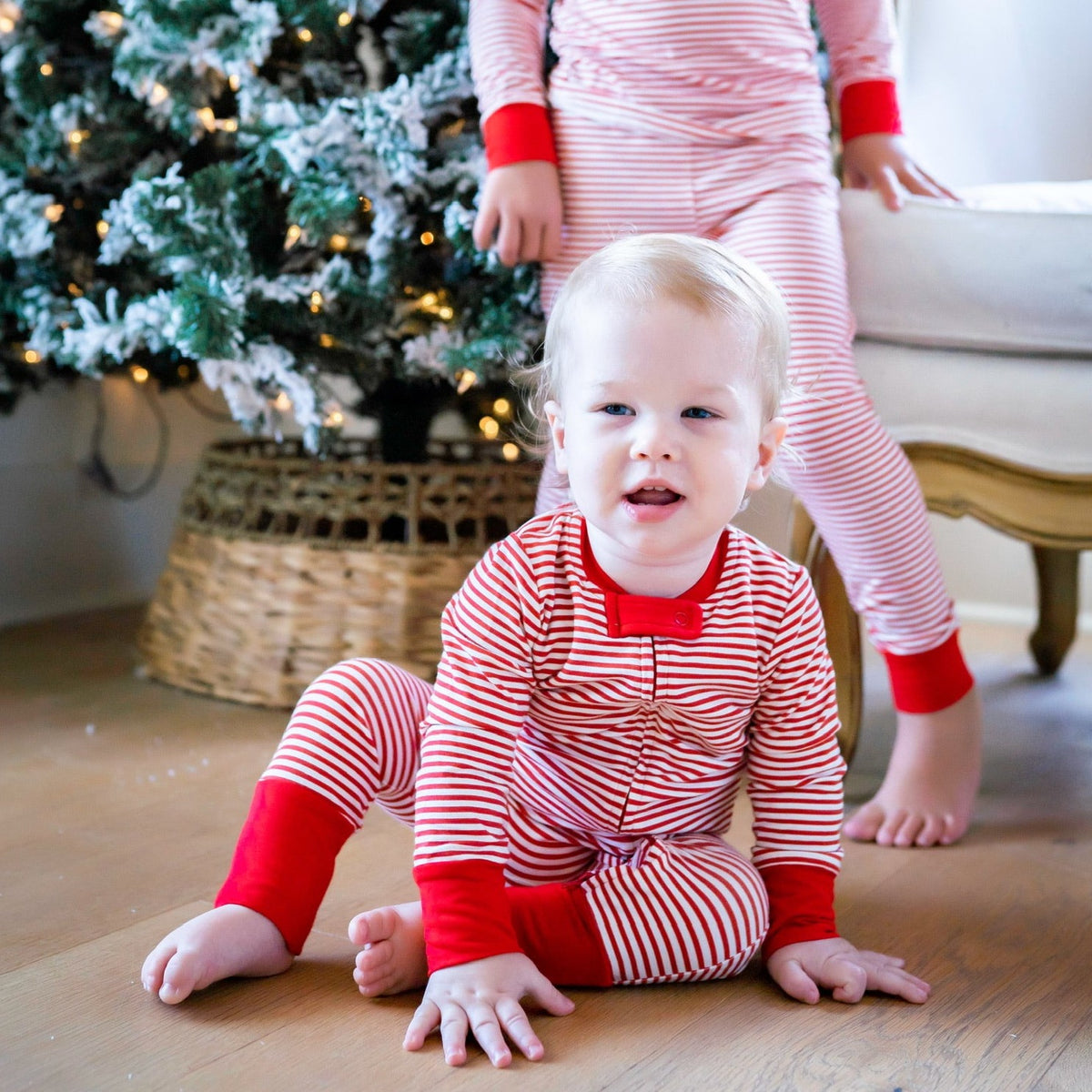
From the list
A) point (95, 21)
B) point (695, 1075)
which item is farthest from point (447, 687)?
point (95, 21)

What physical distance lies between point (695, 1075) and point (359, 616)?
0.77 meters

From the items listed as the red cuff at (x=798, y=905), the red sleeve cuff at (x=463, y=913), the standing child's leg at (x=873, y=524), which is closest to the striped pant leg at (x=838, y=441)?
the standing child's leg at (x=873, y=524)

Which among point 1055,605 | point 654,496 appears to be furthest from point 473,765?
point 1055,605

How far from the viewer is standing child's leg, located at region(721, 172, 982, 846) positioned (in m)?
1.00

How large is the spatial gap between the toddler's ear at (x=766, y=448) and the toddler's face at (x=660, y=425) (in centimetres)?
4

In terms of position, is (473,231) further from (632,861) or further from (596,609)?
(632,861)

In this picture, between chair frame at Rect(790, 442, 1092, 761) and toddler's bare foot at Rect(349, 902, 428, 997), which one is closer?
toddler's bare foot at Rect(349, 902, 428, 997)

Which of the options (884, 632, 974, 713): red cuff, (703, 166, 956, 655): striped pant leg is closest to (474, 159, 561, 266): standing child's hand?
(703, 166, 956, 655): striped pant leg

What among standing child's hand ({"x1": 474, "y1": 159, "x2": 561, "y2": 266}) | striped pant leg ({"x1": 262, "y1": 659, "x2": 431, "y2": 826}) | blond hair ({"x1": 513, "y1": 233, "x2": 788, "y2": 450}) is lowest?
striped pant leg ({"x1": 262, "y1": 659, "x2": 431, "y2": 826})

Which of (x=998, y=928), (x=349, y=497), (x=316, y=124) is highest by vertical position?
(x=316, y=124)

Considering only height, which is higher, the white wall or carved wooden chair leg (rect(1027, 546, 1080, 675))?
the white wall

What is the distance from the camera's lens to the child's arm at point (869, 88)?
3.77 feet

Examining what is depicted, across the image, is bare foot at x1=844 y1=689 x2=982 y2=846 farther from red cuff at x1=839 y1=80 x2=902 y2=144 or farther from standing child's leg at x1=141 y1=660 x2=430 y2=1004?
red cuff at x1=839 y1=80 x2=902 y2=144

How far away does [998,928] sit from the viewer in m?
0.83
